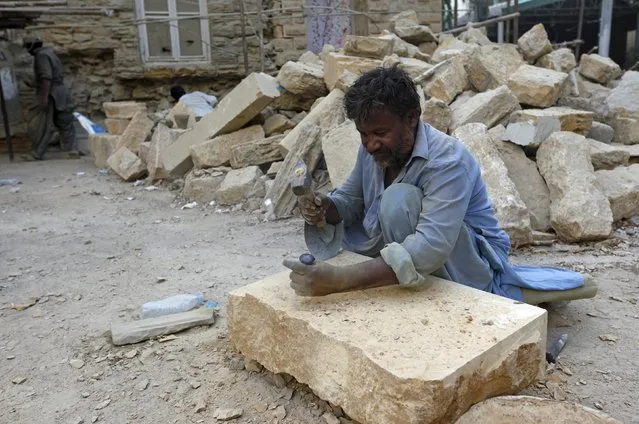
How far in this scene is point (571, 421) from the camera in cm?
164

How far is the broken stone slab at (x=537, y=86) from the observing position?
16.9 ft

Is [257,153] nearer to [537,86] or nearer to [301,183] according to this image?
[537,86]

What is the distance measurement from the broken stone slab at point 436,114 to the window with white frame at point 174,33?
6.84 metres

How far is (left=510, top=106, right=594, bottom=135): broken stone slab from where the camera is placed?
4.73 metres

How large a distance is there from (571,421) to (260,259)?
2.59m

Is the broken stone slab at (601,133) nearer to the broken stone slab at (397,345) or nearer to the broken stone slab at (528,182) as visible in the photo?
the broken stone slab at (528,182)

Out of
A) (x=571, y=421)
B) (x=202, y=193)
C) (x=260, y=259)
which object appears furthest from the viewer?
(x=202, y=193)

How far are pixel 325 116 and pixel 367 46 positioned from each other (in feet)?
4.71

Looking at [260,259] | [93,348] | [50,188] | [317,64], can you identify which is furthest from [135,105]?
[93,348]

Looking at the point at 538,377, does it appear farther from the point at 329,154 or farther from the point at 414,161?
the point at 329,154

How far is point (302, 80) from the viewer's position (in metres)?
6.56

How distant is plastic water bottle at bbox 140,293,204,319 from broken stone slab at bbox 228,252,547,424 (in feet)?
2.48

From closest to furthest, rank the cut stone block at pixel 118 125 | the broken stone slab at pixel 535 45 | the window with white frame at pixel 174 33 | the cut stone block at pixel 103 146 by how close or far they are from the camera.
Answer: the broken stone slab at pixel 535 45 < the cut stone block at pixel 103 146 < the cut stone block at pixel 118 125 < the window with white frame at pixel 174 33

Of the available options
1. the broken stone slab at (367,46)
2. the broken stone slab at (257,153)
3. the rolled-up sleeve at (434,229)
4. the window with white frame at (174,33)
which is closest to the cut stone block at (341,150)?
the broken stone slab at (257,153)
